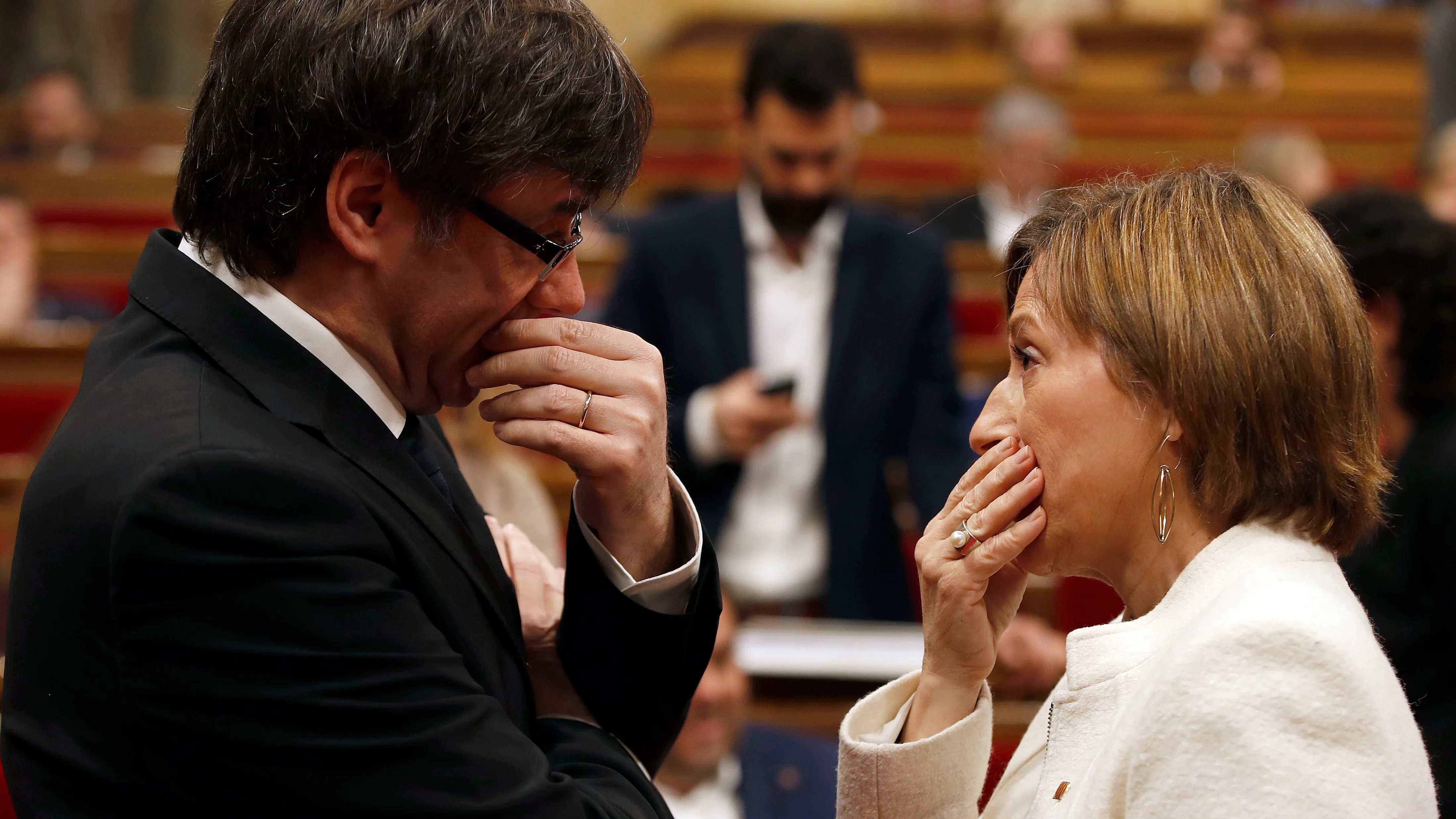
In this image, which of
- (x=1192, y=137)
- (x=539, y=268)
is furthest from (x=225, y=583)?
(x=1192, y=137)

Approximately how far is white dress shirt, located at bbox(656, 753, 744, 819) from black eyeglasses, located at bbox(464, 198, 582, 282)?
1.74m

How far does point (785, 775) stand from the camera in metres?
2.65

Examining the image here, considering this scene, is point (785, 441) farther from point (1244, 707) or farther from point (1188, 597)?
point (1244, 707)

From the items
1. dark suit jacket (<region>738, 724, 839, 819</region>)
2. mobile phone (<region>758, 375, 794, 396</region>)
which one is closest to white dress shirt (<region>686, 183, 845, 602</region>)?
mobile phone (<region>758, 375, 794, 396</region>)

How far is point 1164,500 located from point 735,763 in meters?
1.71

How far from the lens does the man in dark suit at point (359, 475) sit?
1.07 metres

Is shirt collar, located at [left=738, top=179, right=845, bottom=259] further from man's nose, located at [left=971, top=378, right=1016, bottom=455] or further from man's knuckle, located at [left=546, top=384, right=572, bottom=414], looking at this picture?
man's knuckle, located at [left=546, top=384, right=572, bottom=414]

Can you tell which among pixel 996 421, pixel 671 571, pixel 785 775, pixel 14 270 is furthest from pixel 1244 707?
pixel 14 270

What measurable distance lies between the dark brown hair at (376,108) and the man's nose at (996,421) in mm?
508

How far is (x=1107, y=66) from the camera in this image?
27.5 feet

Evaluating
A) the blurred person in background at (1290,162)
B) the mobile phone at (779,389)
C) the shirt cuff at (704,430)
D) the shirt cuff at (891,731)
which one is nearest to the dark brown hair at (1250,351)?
the shirt cuff at (891,731)

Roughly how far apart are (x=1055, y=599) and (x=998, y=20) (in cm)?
636

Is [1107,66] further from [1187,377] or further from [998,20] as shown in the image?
[1187,377]

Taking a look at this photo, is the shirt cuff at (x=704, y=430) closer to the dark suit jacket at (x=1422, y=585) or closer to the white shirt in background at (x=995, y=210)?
the dark suit jacket at (x=1422, y=585)
